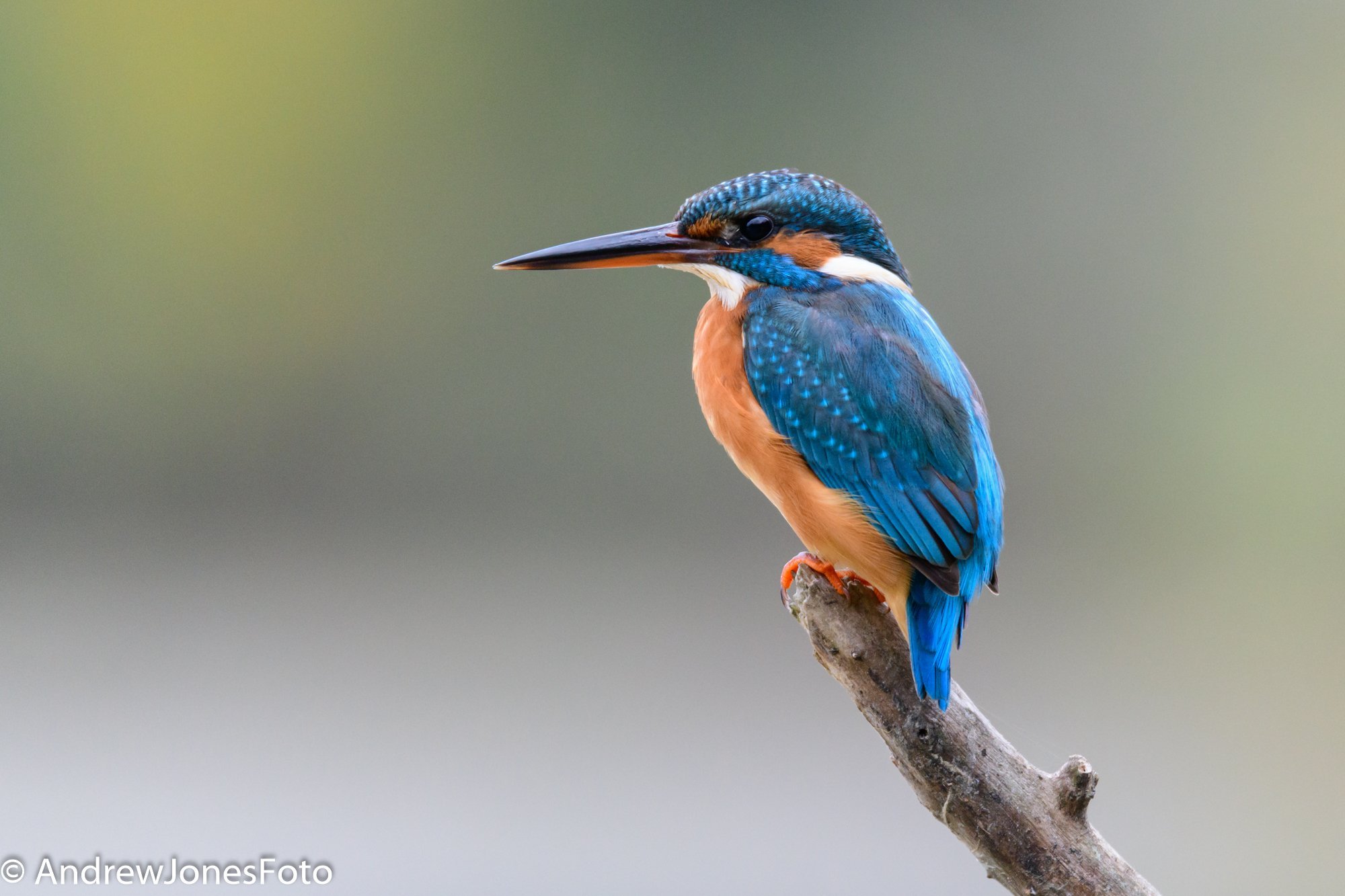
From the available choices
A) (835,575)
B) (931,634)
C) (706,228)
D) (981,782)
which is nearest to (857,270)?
(706,228)

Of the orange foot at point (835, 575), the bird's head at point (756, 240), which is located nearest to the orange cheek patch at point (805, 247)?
the bird's head at point (756, 240)

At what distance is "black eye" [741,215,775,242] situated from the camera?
133cm

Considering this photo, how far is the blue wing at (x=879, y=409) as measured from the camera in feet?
3.85

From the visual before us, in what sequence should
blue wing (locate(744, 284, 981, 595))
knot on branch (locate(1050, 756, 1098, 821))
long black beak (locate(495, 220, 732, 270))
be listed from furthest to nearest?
1. long black beak (locate(495, 220, 732, 270))
2. blue wing (locate(744, 284, 981, 595))
3. knot on branch (locate(1050, 756, 1098, 821))

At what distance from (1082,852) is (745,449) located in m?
0.54

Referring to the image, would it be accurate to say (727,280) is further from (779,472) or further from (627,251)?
(779,472)

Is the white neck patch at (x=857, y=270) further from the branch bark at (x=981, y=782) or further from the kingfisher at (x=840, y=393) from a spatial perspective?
the branch bark at (x=981, y=782)

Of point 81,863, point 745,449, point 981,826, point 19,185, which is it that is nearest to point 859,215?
point 745,449

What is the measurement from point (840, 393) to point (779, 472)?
0.12 meters

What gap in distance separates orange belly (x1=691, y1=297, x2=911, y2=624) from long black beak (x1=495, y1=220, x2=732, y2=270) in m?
0.09

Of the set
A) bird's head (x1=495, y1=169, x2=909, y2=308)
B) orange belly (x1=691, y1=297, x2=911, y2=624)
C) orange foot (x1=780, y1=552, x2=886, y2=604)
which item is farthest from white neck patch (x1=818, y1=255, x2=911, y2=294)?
orange foot (x1=780, y1=552, x2=886, y2=604)

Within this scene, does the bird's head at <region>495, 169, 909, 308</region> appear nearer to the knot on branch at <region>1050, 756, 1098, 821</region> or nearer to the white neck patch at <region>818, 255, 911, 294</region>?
the white neck patch at <region>818, 255, 911, 294</region>

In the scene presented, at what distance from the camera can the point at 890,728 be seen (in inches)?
45.2

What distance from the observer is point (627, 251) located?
4.34ft
